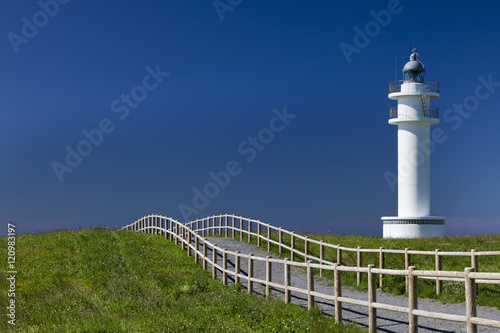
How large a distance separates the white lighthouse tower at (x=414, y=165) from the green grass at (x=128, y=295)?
1692 centimetres

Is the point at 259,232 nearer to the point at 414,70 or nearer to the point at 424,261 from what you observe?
the point at 424,261

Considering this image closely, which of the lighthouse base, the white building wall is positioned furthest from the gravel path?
the white building wall

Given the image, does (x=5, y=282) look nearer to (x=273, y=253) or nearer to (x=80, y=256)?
(x=80, y=256)

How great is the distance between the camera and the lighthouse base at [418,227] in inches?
1484

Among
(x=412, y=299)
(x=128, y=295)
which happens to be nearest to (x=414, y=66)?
(x=128, y=295)

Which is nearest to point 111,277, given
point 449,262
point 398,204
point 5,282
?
point 5,282

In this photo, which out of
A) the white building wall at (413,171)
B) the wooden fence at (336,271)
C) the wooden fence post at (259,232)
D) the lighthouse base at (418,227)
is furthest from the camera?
the white building wall at (413,171)

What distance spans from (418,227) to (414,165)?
421 centimetres

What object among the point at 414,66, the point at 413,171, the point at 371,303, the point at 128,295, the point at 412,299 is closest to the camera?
the point at 412,299

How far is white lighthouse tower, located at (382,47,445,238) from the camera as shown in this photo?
3784cm

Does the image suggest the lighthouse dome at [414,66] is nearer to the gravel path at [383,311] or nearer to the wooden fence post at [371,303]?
the gravel path at [383,311]

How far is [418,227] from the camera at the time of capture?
3772 centimetres

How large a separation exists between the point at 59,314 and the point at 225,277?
6.22 meters

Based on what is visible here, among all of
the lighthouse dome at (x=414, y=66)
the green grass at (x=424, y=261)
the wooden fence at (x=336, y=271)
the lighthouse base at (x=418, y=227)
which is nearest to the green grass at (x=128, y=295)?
the wooden fence at (x=336, y=271)
